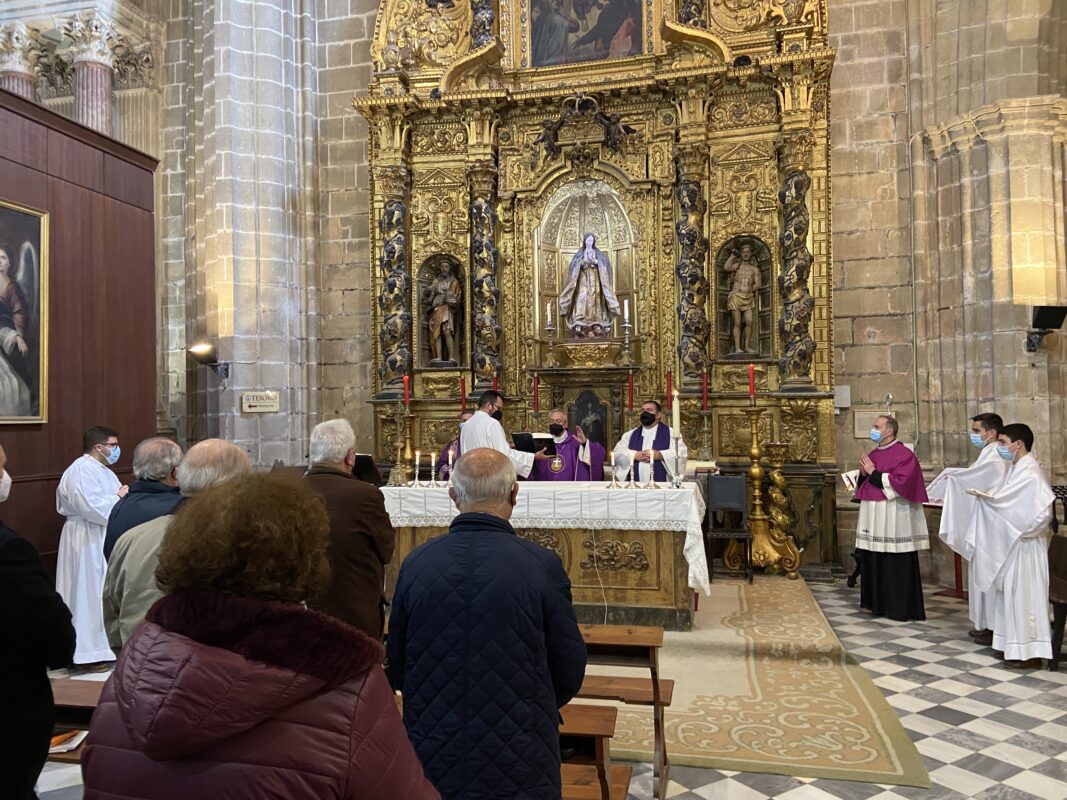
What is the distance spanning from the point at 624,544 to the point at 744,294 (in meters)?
4.95

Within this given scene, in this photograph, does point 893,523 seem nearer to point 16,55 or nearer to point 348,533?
point 348,533

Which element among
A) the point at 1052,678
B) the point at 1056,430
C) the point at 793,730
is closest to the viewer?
the point at 793,730

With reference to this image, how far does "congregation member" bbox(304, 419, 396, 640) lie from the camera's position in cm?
366

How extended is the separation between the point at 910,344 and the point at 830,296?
4.17 ft

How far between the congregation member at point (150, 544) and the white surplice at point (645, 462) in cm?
511

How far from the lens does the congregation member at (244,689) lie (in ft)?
4.73

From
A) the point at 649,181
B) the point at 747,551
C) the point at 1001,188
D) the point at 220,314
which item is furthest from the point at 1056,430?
the point at 220,314

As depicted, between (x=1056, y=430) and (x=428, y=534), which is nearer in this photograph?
(x=428, y=534)

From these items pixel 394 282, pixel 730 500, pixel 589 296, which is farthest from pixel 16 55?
pixel 730 500

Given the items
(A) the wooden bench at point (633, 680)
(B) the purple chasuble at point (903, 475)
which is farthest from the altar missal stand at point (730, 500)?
(A) the wooden bench at point (633, 680)

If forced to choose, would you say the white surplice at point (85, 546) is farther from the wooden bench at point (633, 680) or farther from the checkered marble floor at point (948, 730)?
the wooden bench at point (633, 680)

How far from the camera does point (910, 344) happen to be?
1091cm

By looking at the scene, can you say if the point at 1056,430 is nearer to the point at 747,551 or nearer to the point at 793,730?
the point at 747,551

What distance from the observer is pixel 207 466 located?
3277 mm
